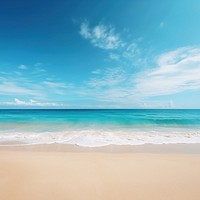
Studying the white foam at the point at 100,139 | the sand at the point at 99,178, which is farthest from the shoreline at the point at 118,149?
the sand at the point at 99,178

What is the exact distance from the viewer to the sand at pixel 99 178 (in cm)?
293

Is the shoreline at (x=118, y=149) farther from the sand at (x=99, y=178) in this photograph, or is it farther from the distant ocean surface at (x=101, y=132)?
the sand at (x=99, y=178)

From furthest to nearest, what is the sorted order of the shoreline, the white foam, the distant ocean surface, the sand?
the distant ocean surface < the white foam < the shoreline < the sand

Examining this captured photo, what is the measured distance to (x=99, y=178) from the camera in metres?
3.56

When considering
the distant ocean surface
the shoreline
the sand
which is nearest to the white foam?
the distant ocean surface

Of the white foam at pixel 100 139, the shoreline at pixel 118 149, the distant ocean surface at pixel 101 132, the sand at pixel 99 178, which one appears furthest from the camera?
the distant ocean surface at pixel 101 132

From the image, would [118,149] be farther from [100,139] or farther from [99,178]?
[99,178]

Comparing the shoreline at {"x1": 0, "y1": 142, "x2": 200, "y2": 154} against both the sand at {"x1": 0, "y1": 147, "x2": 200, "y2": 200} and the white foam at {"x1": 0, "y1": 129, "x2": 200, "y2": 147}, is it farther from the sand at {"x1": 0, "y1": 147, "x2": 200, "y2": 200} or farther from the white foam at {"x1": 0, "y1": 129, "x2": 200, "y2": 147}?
the sand at {"x1": 0, "y1": 147, "x2": 200, "y2": 200}

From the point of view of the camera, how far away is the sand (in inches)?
115

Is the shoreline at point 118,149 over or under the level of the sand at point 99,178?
under

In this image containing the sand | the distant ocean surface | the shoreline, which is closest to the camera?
the sand

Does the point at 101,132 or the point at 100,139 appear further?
the point at 101,132

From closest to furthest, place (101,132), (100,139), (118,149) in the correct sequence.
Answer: (118,149) → (100,139) → (101,132)

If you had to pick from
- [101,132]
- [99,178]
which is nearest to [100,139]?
[101,132]
